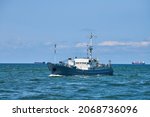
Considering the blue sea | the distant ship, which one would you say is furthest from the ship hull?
the blue sea

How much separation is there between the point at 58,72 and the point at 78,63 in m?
4.52

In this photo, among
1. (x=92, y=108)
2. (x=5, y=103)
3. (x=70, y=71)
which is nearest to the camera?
(x=92, y=108)

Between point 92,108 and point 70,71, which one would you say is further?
point 70,71

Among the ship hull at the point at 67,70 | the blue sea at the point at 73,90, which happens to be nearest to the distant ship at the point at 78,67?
the ship hull at the point at 67,70

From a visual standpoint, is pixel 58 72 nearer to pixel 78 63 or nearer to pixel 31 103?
pixel 78 63

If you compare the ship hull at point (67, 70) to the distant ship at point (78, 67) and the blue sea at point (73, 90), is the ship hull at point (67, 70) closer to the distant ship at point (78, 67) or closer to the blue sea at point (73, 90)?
the distant ship at point (78, 67)

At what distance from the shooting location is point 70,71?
99062mm

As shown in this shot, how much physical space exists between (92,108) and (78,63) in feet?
258

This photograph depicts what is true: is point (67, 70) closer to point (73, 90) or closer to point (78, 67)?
point (78, 67)

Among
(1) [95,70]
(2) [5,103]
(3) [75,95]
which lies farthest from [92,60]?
(2) [5,103]

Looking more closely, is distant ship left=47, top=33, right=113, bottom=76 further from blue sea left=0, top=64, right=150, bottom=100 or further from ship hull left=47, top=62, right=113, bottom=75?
blue sea left=0, top=64, right=150, bottom=100

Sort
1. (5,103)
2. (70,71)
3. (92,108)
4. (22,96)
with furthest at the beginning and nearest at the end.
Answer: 1. (70,71)
2. (22,96)
3. (5,103)
4. (92,108)

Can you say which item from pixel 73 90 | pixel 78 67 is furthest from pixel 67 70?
pixel 73 90

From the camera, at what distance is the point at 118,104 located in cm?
2352
